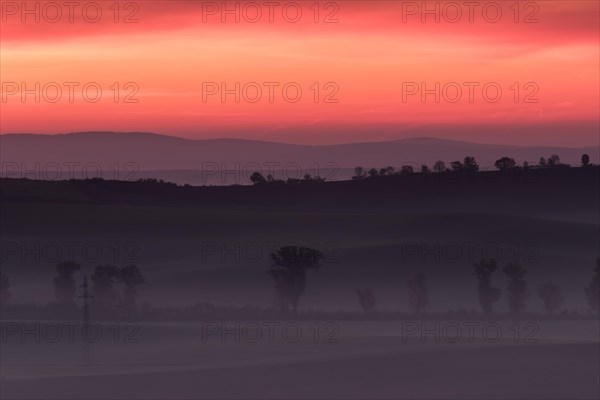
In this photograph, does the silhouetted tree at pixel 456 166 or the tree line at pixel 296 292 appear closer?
the tree line at pixel 296 292

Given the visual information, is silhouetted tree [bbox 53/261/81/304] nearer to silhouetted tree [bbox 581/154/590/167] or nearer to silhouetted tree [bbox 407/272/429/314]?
silhouetted tree [bbox 407/272/429/314]

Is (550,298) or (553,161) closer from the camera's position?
(550,298)

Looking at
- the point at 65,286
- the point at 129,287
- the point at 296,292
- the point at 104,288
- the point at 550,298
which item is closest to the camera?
the point at 550,298

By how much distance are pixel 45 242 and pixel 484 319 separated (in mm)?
79223

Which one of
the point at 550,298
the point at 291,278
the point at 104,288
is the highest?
the point at 291,278

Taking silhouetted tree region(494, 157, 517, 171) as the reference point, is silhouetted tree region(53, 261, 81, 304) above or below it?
below

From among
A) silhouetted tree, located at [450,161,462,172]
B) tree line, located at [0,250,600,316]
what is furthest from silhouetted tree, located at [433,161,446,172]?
tree line, located at [0,250,600,316]

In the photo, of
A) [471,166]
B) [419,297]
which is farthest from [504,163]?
[419,297]

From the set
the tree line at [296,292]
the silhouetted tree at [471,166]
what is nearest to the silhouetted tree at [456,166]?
the silhouetted tree at [471,166]

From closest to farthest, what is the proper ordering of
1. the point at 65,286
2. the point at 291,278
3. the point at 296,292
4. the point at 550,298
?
the point at 550,298
the point at 296,292
the point at 291,278
the point at 65,286

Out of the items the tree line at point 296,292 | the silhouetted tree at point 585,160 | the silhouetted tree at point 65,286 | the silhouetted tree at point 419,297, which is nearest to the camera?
the tree line at point 296,292

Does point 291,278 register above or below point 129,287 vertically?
above

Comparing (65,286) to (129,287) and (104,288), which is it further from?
(129,287)

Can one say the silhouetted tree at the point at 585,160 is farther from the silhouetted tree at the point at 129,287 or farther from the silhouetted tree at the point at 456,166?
the silhouetted tree at the point at 129,287
